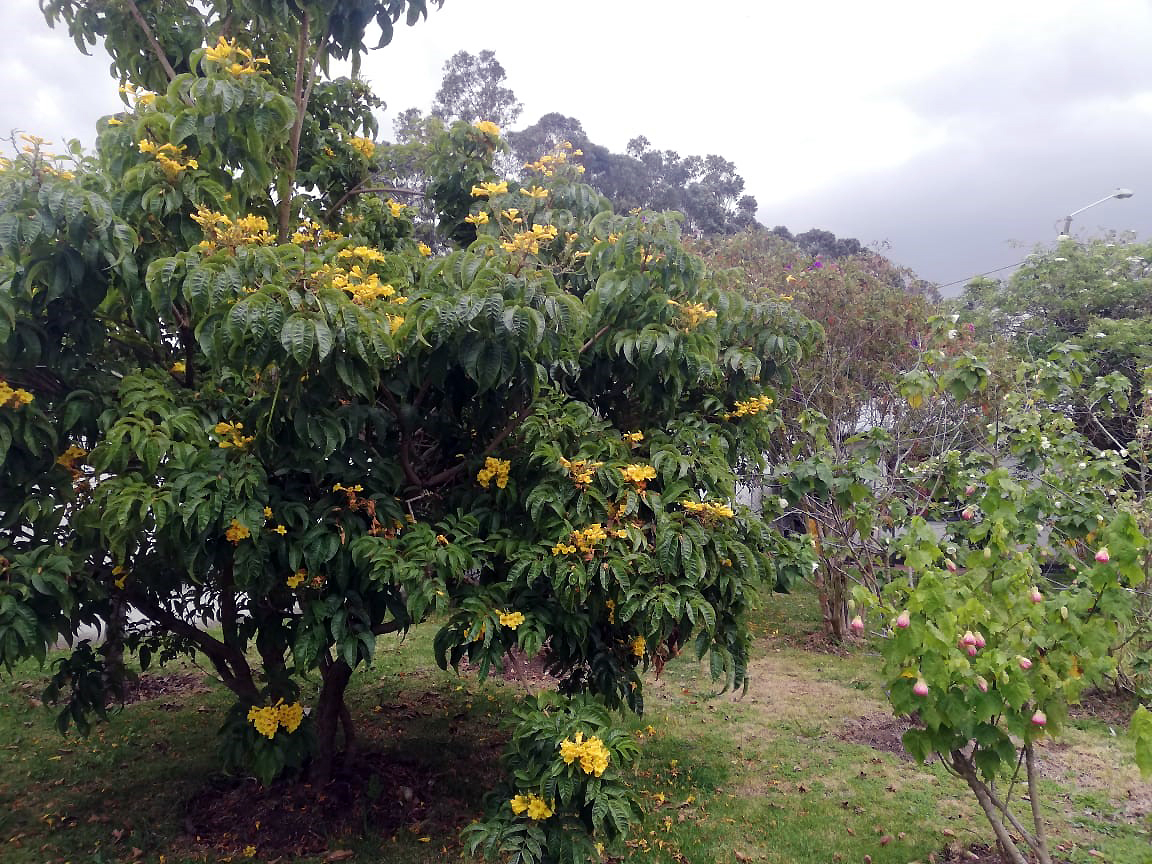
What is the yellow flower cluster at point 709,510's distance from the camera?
9.52 ft

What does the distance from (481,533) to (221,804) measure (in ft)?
7.56

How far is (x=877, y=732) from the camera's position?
524 cm

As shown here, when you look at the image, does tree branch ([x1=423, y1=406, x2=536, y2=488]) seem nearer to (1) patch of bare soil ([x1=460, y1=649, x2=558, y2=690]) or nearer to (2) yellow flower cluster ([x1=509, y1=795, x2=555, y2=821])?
(2) yellow flower cluster ([x1=509, y1=795, x2=555, y2=821])

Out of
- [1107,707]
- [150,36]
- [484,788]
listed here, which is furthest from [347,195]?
[1107,707]

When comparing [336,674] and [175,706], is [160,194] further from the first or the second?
[175,706]

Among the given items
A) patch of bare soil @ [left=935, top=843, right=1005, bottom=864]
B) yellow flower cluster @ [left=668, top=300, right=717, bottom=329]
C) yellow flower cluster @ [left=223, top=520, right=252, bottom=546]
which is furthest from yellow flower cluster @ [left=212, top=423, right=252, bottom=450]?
patch of bare soil @ [left=935, top=843, right=1005, bottom=864]

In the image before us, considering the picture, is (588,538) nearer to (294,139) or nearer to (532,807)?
(532,807)

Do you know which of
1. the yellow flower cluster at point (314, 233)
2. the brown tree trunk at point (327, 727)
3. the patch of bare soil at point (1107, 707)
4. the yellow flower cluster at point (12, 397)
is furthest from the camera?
the patch of bare soil at point (1107, 707)

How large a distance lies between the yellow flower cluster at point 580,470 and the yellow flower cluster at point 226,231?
1.40 m

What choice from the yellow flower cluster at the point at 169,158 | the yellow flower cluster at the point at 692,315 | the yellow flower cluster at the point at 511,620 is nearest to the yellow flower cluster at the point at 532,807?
the yellow flower cluster at the point at 511,620

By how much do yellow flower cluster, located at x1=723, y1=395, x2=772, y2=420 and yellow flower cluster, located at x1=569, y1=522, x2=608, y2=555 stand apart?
3.88 ft

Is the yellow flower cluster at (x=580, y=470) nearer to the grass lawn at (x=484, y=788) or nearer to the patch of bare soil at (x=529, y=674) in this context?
the grass lawn at (x=484, y=788)

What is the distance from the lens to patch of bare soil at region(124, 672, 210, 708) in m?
5.82

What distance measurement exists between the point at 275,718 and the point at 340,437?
4.89ft
